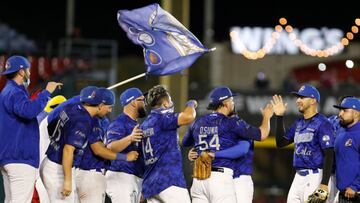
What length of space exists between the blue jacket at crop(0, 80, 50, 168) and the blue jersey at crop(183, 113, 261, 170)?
185 centimetres

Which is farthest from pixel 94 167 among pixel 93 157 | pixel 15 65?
pixel 15 65

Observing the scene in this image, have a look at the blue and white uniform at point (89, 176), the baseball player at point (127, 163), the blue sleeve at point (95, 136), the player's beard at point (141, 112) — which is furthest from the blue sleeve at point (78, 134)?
the player's beard at point (141, 112)

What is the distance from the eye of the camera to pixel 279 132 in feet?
39.9

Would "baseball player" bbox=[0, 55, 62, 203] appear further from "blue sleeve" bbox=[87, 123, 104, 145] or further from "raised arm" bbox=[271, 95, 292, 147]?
"raised arm" bbox=[271, 95, 292, 147]

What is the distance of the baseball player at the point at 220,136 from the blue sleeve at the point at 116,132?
0.84 metres

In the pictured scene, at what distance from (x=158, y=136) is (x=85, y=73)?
1148 centimetres

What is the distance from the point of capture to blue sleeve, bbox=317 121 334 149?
11445 millimetres

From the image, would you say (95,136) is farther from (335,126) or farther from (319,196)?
(335,126)

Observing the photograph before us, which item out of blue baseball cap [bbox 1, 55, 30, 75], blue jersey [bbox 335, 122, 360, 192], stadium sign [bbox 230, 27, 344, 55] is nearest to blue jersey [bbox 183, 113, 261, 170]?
blue jersey [bbox 335, 122, 360, 192]

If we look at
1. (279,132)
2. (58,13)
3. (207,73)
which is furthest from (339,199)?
(58,13)

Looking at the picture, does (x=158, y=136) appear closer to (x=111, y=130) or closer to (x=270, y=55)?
(x=111, y=130)

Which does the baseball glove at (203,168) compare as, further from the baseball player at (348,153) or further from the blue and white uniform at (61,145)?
the baseball player at (348,153)

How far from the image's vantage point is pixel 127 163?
38.2 ft

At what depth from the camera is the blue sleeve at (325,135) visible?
11.4 metres
